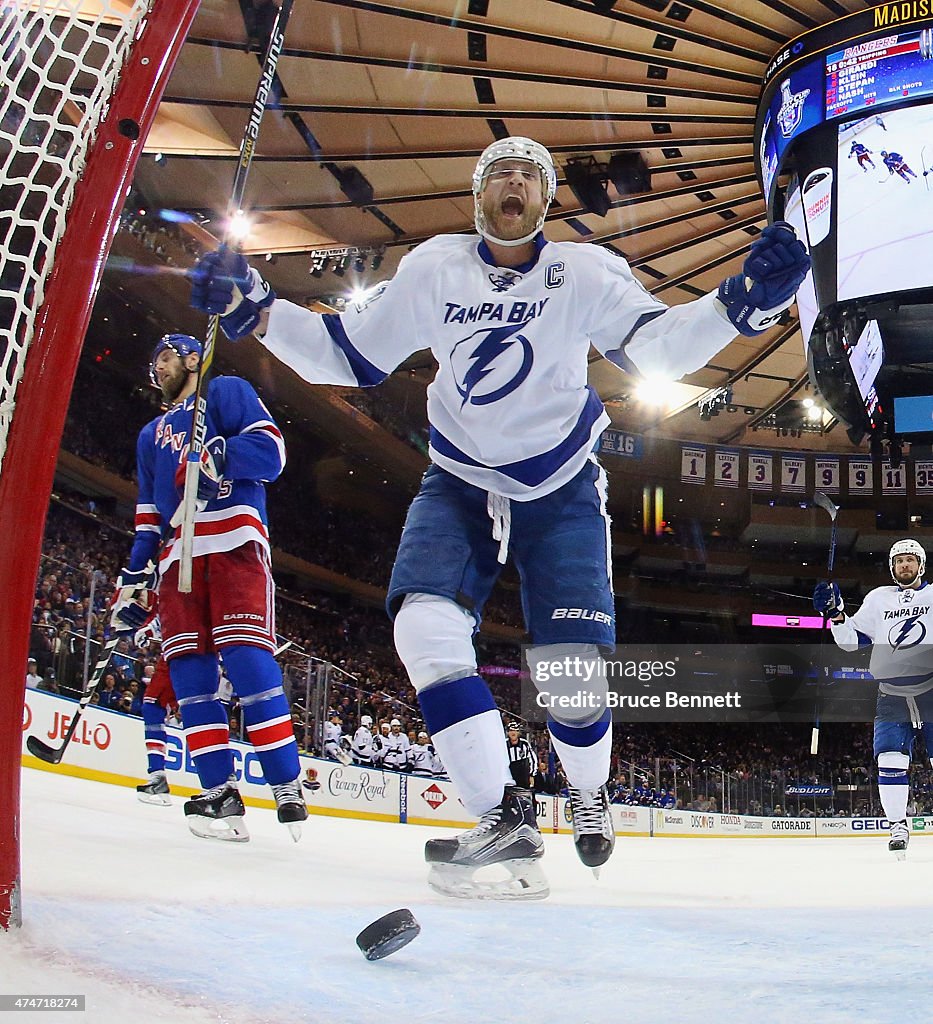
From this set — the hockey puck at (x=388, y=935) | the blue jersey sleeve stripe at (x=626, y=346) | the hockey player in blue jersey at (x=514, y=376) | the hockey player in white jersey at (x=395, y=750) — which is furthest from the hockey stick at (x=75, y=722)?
the hockey player in white jersey at (x=395, y=750)

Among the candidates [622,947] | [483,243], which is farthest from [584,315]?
[622,947]

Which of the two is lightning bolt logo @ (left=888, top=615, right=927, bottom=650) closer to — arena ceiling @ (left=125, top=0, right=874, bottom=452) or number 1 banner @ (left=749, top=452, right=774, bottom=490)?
arena ceiling @ (left=125, top=0, right=874, bottom=452)

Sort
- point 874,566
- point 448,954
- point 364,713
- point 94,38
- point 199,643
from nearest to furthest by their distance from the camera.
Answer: point 448,954
point 94,38
point 199,643
point 364,713
point 874,566

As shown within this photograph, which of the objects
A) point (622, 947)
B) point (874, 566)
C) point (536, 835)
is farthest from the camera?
point (874, 566)

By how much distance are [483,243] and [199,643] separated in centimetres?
145

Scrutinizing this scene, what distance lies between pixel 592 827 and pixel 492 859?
1.33 feet

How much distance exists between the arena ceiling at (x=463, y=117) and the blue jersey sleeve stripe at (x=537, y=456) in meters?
5.20

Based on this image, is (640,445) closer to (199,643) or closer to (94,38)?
(199,643)

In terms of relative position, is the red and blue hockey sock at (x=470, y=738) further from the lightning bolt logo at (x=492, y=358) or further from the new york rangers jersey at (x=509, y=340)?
the lightning bolt logo at (x=492, y=358)

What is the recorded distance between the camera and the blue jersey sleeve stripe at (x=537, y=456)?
6.41ft

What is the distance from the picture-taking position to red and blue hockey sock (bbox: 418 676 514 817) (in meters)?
1.74

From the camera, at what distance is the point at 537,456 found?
6.48ft

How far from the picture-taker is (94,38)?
1559 mm

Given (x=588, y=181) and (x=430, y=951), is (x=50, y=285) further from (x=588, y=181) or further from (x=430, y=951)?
(x=588, y=181)
